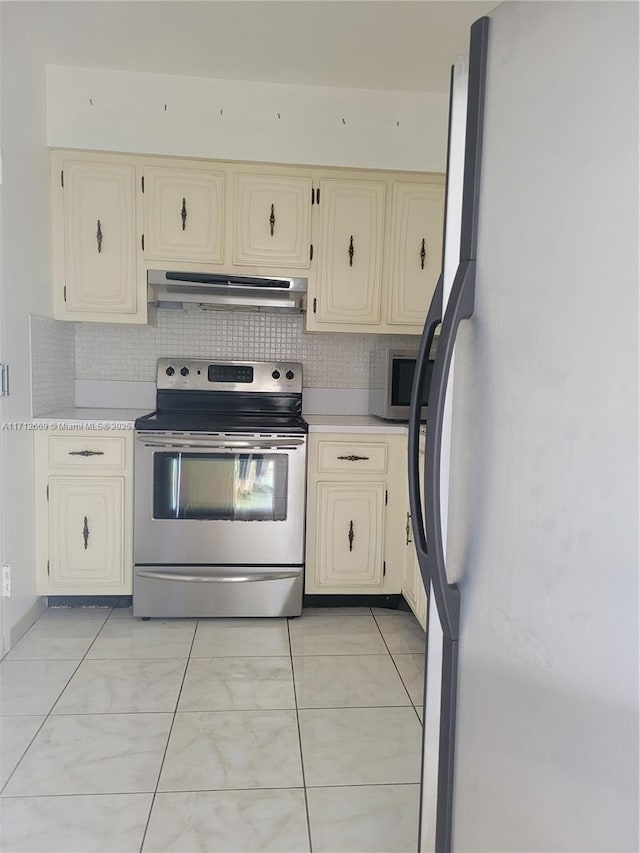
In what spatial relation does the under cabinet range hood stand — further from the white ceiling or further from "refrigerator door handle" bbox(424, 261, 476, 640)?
"refrigerator door handle" bbox(424, 261, 476, 640)

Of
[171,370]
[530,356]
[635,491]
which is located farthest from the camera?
[171,370]

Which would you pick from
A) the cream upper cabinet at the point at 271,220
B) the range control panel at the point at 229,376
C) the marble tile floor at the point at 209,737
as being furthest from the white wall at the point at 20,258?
the cream upper cabinet at the point at 271,220

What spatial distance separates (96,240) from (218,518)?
1.46 meters

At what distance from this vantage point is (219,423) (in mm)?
3021

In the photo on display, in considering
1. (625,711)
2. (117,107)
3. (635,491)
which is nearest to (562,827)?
(625,711)

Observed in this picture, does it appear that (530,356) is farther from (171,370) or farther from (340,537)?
(171,370)

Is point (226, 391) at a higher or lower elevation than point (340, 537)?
higher

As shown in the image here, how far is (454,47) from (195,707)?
109 inches

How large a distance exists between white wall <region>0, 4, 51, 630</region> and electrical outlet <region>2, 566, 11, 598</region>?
4 centimetres

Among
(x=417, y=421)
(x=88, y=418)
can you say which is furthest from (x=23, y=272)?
(x=417, y=421)

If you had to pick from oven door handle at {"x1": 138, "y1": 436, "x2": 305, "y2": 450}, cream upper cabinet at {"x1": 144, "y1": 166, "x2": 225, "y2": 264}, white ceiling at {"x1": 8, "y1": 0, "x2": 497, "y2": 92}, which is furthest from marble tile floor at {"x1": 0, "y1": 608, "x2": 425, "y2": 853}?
white ceiling at {"x1": 8, "y1": 0, "x2": 497, "y2": 92}

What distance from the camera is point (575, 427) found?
2.18ft

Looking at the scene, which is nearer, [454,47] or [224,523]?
[454,47]

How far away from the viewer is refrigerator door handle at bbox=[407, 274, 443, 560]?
1.01 metres
